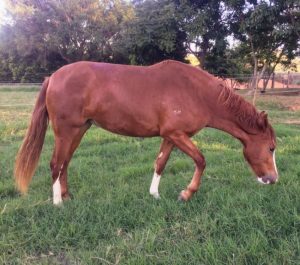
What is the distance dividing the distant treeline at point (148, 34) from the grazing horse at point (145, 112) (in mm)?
13726

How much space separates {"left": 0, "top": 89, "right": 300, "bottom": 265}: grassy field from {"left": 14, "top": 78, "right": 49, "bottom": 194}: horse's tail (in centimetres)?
26

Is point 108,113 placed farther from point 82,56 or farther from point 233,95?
point 82,56

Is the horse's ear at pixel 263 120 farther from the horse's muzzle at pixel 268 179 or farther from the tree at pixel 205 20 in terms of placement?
the tree at pixel 205 20

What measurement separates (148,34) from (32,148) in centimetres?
1897

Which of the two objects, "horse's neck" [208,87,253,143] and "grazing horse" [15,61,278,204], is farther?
"horse's neck" [208,87,253,143]

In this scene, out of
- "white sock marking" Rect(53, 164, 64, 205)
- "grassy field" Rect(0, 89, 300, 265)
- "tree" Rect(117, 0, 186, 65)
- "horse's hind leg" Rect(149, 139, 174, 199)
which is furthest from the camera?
"tree" Rect(117, 0, 186, 65)

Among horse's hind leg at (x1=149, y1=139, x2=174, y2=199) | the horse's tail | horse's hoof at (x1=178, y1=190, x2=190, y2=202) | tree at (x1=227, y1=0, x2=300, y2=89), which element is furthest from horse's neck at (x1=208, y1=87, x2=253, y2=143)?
tree at (x1=227, y1=0, x2=300, y2=89)

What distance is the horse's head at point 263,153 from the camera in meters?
4.28

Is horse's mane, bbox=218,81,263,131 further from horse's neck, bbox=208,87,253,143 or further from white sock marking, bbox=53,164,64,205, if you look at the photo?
white sock marking, bbox=53,164,64,205

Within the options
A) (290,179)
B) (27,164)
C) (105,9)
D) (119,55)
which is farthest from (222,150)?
(105,9)

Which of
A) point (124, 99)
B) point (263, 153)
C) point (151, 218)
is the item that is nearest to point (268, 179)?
point (263, 153)

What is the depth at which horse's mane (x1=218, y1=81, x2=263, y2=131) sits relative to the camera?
431 centimetres

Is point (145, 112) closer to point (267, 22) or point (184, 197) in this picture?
point (184, 197)

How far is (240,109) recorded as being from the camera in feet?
14.2
